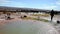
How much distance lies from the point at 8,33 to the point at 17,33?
972mm

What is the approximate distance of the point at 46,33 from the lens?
13.5m

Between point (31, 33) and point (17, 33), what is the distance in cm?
148

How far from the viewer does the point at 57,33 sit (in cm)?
1346

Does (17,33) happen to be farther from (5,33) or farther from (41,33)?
(41,33)

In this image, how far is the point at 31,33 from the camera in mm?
13398

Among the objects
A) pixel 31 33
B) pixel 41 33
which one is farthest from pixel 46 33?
pixel 31 33

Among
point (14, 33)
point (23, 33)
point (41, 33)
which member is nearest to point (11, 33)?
point (14, 33)

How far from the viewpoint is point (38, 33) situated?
13375 mm

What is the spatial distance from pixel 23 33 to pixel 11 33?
50.2 inches

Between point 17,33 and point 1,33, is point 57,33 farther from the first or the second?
point 1,33

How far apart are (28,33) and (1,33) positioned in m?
2.89

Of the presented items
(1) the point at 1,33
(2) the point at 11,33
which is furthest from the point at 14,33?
(1) the point at 1,33

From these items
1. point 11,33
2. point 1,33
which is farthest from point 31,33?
point 1,33

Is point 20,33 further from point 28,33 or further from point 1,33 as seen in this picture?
point 1,33
